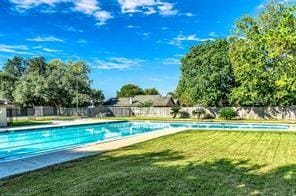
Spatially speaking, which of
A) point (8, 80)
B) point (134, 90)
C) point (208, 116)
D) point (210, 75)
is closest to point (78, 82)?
point (8, 80)

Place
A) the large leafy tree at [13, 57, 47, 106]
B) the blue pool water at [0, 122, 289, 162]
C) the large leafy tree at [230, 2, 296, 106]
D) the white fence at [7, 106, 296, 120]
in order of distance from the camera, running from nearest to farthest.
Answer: the blue pool water at [0, 122, 289, 162] → the large leafy tree at [230, 2, 296, 106] → the white fence at [7, 106, 296, 120] → the large leafy tree at [13, 57, 47, 106]

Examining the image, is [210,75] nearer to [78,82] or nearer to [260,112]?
[260,112]

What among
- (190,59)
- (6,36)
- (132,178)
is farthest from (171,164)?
(6,36)

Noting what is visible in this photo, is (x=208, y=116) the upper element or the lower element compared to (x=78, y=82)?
lower

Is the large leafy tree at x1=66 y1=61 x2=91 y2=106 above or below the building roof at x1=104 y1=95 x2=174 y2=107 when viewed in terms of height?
above

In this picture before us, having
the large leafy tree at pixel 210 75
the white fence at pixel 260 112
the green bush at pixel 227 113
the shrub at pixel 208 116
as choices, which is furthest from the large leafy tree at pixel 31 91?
the green bush at pixel 227 113

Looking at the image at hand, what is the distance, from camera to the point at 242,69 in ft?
83.7

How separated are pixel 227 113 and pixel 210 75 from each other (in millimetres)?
4044

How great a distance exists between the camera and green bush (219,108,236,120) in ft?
91.3

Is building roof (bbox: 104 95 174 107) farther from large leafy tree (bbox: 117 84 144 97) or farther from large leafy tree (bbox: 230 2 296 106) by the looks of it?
large leafy tree (bbox: 117 84 144 97)

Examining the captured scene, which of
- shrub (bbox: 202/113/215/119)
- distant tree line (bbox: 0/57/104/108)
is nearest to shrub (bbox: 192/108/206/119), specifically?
shrub (bbox: 202/113/215/119)

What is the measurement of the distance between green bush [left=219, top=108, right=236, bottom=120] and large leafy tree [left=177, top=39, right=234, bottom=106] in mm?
1688

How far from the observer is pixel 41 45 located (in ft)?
120

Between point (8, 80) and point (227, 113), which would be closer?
point (227, 113)
